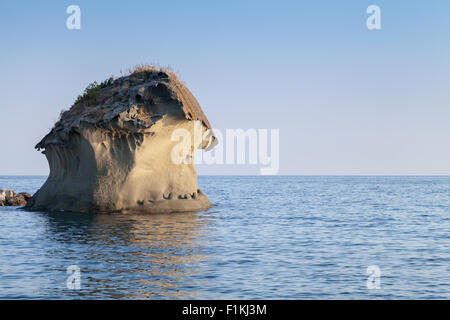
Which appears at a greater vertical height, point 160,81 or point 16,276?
point 160,81

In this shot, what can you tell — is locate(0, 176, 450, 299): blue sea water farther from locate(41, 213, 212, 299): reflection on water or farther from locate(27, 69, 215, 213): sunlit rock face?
locate(27, 69, 215, 213): sunlit rock face

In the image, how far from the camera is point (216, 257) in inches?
779

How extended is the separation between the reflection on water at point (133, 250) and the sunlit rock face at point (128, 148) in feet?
5.28

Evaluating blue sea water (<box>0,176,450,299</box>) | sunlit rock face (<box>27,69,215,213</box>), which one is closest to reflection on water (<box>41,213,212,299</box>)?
blue sea water (<box>0,176,450,299</box>)

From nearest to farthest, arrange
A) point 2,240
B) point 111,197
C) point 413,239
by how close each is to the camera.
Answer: point 2,240 < point 413,239 < point 111,197

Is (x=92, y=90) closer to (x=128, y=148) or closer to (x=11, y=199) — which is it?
(x=128, y=148)

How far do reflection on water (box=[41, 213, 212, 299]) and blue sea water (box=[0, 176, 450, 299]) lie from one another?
0.11 feet

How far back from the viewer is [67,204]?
35688 millimetres

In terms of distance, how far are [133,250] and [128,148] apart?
1428 centimetres
